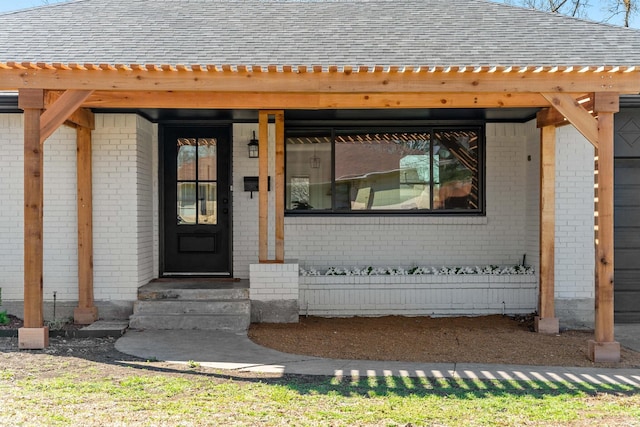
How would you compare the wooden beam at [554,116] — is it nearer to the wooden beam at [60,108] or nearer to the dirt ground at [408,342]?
the dirt ground at [408,342]

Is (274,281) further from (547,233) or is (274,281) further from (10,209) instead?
(10,209)

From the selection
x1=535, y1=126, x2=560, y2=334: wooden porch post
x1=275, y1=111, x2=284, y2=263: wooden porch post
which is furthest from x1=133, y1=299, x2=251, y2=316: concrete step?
x1=535, y1=126, x2=560, y2=334: wooden porch post

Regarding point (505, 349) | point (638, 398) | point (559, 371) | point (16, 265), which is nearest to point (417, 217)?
point (505, 349)

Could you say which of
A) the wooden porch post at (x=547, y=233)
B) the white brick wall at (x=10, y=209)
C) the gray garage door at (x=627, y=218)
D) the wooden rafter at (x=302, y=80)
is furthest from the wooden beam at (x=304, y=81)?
the gray garage door at (x=627, y=218)

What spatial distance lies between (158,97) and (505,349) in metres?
4.96

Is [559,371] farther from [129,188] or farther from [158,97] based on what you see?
[129,188]

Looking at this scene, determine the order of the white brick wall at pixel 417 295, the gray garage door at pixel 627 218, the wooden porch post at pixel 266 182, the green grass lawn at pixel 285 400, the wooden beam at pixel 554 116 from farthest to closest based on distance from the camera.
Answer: the white brick wall at pixel 417 295, the gray garage door at pixel 627 218, the wooden porch post at pixel 266 182, the wooden beam at pixel 554 116, the green grass lawn at pixel 285 400

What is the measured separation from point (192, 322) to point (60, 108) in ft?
10.1

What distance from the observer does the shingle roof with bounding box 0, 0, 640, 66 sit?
8.15m

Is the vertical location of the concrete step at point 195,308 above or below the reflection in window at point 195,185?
below

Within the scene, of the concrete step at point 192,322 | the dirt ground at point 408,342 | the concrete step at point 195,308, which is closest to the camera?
the dirt ground at point 408,342

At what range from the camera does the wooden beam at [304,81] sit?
6566 millimetres

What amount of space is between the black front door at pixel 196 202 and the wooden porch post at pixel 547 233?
4.59 meters

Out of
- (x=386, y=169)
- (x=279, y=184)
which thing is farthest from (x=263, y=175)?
(x=386, y=169)
